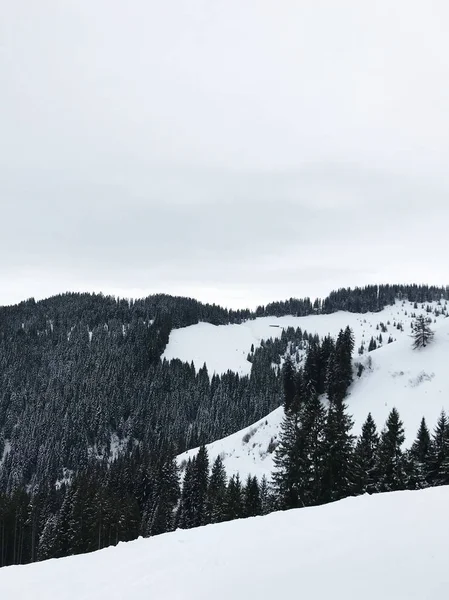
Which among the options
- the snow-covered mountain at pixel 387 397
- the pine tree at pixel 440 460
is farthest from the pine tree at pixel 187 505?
the pine tree at pixel 440 460

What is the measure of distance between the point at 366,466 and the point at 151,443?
361ft

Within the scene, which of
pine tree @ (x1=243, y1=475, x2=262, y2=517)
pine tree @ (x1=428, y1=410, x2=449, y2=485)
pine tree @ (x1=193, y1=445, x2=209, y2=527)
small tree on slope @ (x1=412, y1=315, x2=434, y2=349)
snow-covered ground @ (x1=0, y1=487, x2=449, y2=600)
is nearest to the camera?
snow-covered ground @ (x1=0, y1=487, x2=449, y2=600)

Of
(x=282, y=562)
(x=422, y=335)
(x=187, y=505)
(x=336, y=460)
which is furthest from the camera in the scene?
(x=422, y=335)

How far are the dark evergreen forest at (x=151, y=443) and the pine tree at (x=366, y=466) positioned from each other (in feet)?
0.41

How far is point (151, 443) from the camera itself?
130 metres

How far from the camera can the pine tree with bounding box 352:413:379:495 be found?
101 ft

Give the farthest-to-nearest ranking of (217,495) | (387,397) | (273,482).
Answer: (387,397) < (217,495) < (273,482)

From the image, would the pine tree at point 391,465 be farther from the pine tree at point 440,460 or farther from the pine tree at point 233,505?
the pine tree at point 233,505

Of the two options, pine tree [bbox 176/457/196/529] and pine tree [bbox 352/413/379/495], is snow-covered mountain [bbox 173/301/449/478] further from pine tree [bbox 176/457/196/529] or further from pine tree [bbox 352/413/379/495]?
pine tree [bbox 352/413/379/495]

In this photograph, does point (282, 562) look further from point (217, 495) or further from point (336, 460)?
point (217, 495)

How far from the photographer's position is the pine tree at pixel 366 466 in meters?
30.7

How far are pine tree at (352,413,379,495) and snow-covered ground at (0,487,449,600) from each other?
17.8m

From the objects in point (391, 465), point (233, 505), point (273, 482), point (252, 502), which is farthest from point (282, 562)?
point (252, 502)

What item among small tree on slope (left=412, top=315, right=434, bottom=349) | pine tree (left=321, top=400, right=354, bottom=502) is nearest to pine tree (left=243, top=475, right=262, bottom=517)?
pine tree (left=321, top=400, right=354, bottom=502)
